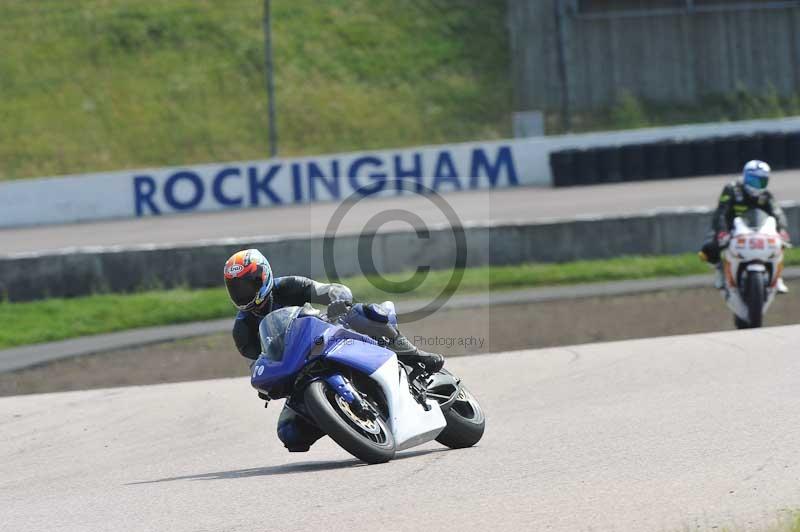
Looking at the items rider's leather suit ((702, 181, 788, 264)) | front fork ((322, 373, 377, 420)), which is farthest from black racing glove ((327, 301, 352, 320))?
rider's leather suit ((702, 181, 788, 264))

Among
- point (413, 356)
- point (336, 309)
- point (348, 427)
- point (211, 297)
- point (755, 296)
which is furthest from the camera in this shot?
point (211, 297)

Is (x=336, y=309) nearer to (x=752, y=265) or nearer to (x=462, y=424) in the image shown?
(x=462, y=424)

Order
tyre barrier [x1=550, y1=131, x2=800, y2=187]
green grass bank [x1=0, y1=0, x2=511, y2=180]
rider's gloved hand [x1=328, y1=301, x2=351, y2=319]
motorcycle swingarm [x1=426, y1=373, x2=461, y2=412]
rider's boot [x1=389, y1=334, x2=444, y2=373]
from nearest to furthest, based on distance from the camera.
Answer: rider's gloved hand [x1=328, y1=301, x2=351, y2=319] → rider's boot [x1=389, y1=334, x2=444, y2=373] → motorcycle swingarm [x1=426, y1=373, x2=461, y2=412] → tyre barrier [x1=550, y1=131, x2=800, y2=187] → green grass bank [x1=0, y1=0, x2=511, y2=180]

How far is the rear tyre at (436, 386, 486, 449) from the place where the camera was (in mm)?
7215

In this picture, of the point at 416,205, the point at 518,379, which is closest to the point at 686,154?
the point at 416,205

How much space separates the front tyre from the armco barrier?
37.6 ft

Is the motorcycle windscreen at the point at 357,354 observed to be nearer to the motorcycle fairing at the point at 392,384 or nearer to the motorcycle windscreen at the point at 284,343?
the motorcycle fairing at the point at 392,384

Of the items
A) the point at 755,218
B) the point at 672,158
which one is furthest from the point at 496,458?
the point at 672,158

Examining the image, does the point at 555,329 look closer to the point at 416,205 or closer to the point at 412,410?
the point at 412,410

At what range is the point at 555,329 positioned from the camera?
14977 millimetres

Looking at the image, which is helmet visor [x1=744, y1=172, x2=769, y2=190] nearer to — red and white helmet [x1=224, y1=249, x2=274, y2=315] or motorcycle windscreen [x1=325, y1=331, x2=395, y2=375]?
motorcycle windscreen [x1=325, y1=331, x2=395, y2=375]

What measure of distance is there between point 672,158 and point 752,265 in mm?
15246

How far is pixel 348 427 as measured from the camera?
6.30 metres

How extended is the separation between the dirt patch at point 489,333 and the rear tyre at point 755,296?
164 cm
